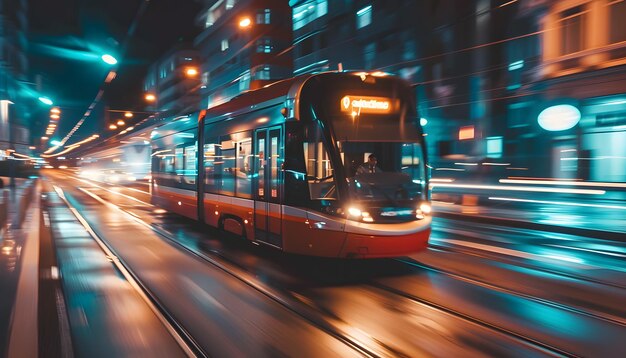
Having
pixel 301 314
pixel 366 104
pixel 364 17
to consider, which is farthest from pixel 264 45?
pixel 301 314

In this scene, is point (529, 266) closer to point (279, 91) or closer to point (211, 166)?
point (279, 91)

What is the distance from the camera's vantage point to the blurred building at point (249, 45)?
172 feet

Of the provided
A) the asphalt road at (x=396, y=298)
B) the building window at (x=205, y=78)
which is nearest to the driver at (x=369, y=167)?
the asphalt road at (x=396, y=298)

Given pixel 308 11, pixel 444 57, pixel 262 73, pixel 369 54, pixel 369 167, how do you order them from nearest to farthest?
pixel 369 167 → pixel 444 57 → pixel 369 54 → pixel 308 11 → pixel 262 73

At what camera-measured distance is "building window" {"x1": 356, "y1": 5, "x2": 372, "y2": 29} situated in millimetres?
34469

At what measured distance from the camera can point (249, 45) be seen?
53156 mm

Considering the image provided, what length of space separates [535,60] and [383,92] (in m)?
19.4

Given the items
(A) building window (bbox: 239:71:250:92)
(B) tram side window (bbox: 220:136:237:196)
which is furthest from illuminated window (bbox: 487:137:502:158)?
(A) building window (bbox: 239:71:250:92)

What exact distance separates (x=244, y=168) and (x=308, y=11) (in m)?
34.2

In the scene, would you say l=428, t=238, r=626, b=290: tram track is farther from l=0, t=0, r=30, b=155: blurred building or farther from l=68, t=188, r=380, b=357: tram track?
l=0, t=0, r=30, b=155: blurred building

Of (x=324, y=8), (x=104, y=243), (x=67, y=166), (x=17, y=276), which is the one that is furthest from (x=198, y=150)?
(x=67, y=166)

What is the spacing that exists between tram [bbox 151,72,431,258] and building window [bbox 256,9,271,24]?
4700 centimetres

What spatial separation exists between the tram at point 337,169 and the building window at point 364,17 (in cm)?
2670

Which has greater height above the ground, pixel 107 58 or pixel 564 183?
pixel 107 58
